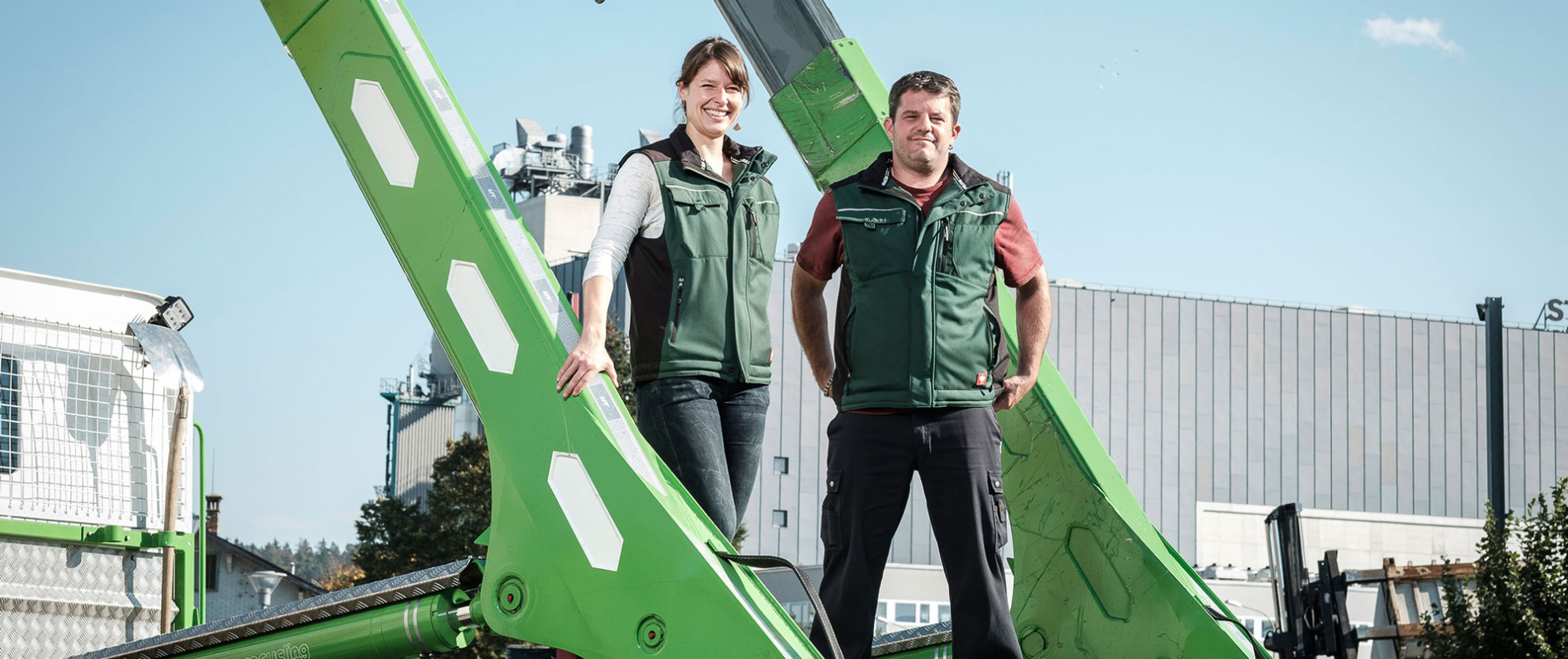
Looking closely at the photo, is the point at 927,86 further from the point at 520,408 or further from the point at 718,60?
the point at 520,408

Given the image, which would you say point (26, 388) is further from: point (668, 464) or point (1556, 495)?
point (1556, 495)

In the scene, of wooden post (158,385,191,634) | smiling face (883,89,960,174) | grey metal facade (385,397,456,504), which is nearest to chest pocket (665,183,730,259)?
smiling face (883,89,960,174)

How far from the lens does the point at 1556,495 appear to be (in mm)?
16484

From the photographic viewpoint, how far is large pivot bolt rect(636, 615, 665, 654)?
10.2 ft

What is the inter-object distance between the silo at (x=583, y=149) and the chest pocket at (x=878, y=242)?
62037 millimetres

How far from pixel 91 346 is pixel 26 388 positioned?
24 cm

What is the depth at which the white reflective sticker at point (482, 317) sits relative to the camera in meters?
3.43

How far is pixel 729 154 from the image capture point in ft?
12.6

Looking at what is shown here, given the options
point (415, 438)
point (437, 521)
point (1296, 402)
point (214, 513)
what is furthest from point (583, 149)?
point (437, 521)

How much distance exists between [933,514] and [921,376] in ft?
1.01

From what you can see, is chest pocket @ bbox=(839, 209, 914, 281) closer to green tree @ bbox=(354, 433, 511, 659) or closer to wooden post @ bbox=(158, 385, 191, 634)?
wooden post @ bbox=(158, 385, 191, 634)

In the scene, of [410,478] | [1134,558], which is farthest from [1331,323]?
[1134,558]

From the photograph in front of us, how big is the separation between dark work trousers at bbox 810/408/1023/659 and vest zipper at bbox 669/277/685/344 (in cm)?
54

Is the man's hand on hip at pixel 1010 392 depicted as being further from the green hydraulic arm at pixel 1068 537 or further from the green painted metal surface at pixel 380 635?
the green painted metal surface at pixel 380 635
